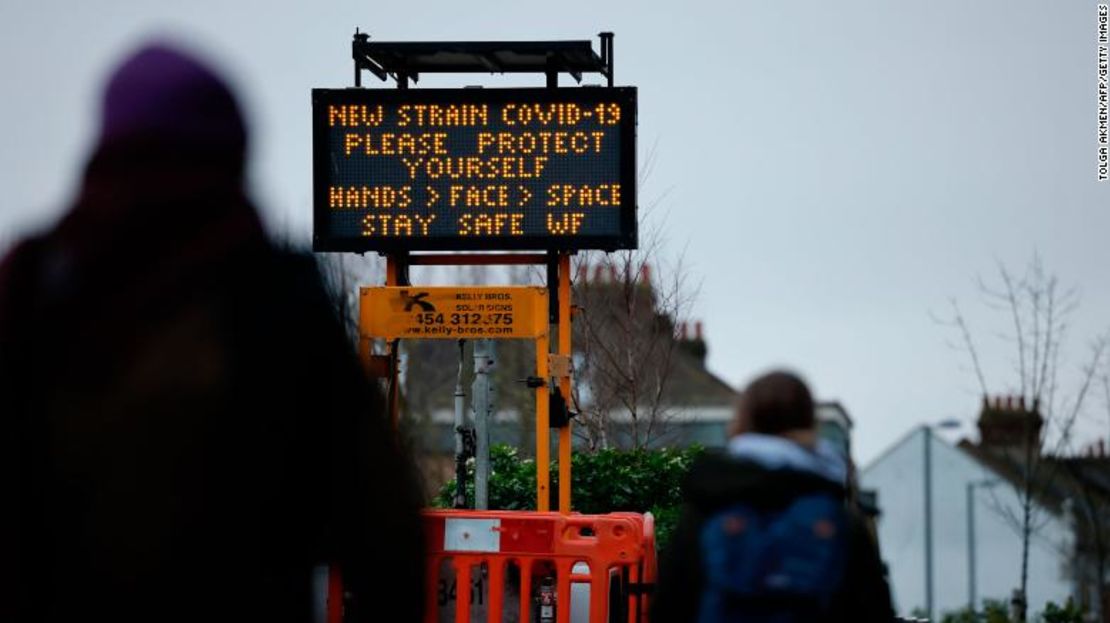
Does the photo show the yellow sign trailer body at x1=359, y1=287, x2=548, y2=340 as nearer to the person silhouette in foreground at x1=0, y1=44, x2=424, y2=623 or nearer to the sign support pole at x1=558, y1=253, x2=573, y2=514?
the sign support pole at x1=558, y1=253, x2=573, y2=514

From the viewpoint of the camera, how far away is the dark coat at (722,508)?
19.0 feet

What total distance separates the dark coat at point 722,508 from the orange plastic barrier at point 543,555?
5689 mm

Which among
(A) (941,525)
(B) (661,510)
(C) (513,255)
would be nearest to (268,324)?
(C) (513,255)

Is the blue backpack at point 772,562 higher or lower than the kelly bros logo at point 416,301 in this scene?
lower

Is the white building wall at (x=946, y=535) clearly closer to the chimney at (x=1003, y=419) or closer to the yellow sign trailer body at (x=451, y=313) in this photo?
the chimney at (x=1003, y=419)

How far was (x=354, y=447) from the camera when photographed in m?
3.45

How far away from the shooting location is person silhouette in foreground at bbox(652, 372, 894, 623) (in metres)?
5.77

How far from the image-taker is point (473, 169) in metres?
13.7

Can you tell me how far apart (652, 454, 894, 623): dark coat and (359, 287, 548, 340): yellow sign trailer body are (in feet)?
23.5

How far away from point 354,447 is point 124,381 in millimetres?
350

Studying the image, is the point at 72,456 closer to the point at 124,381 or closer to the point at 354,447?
the point at 124,381

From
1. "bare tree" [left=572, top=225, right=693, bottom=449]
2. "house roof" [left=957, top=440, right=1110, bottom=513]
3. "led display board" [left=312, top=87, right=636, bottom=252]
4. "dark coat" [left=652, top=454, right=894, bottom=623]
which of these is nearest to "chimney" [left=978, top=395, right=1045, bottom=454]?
"house roof" [left=957, top=440, right=1110, bottom=513]

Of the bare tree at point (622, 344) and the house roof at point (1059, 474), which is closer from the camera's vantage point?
the bare tree at point (622, 344)

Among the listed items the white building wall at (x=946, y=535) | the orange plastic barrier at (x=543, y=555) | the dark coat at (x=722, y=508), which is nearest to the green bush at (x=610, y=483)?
the orange plastic barrier at (x=543, y=555)
